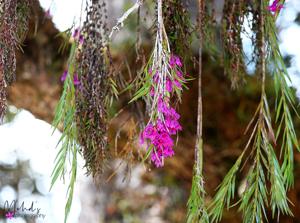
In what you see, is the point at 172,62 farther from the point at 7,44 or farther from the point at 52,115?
the point at 52,115

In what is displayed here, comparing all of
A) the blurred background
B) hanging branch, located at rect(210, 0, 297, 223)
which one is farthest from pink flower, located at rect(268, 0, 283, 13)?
the blurred background

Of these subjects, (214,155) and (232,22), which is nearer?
(232,22)

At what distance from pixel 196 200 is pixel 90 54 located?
0.36 meters

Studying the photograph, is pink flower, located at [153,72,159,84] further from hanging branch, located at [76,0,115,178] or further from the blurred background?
the blurred background

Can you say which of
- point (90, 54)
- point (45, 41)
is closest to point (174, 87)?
point (90, 54)

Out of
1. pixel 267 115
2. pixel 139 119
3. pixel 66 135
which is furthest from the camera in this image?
pixel 139 119

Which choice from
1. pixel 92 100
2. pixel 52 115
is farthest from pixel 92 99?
pixel 52 115

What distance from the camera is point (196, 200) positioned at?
0.83 meters

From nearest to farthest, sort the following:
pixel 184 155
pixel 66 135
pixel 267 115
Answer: pixel 66 135 < pixel 267 115 < pixel 184 155

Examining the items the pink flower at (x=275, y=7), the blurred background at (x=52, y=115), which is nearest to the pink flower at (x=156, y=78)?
the pink flower at (x=275, y=7)

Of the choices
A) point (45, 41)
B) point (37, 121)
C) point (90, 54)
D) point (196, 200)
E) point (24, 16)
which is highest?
point (45, 41)

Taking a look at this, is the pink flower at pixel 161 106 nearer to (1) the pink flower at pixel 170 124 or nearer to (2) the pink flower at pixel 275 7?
(1) the pink flower at pixel 170 124

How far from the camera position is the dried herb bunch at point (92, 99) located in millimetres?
797

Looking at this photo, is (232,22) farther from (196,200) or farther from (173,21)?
(196,200)
